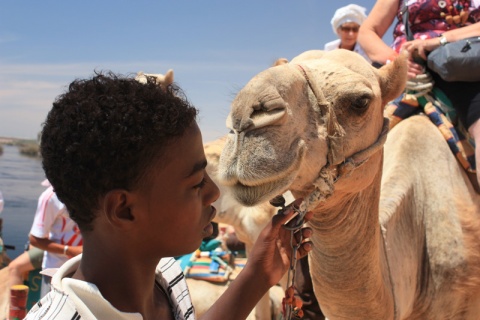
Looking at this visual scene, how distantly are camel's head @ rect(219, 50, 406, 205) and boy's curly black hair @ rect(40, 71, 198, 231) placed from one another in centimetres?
81

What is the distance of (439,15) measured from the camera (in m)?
3.73

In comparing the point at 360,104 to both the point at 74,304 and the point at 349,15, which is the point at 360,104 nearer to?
the point at 74,304

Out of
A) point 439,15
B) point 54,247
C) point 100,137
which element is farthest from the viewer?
point 54,247

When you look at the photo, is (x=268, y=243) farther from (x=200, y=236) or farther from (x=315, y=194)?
(x=315, y=194)

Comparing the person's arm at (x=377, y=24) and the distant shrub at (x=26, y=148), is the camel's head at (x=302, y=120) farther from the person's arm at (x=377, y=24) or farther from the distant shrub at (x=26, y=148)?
the distant shrub at (x=26, y=148)

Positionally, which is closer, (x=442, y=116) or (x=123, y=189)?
(x=123, y=189)

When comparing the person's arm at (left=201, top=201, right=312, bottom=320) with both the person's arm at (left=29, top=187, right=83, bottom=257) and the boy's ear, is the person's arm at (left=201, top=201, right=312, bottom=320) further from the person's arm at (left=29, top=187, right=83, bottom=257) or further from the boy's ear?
the person's arm at (left=29, top=187, right=83, bottom=257)

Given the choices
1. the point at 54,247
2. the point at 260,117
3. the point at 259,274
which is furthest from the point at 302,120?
the point at 54,247

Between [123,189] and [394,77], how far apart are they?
179 cm

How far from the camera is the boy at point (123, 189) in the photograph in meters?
1.22

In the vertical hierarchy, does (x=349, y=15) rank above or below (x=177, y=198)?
below

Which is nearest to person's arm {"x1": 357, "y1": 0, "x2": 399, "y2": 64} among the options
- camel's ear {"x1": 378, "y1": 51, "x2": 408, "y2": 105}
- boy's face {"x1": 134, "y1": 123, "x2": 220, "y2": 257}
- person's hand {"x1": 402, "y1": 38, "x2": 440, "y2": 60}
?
person's hand {"x1": 402, "y1": 38, "x2": 440, "y2": 60}

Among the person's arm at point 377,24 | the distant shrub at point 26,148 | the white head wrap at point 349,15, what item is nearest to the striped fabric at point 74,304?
the person's arm at point 377,24

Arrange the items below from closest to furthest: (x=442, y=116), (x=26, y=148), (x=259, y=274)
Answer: (x=259, y=274)
(x=442, y=116)
(x=26, y=148)
